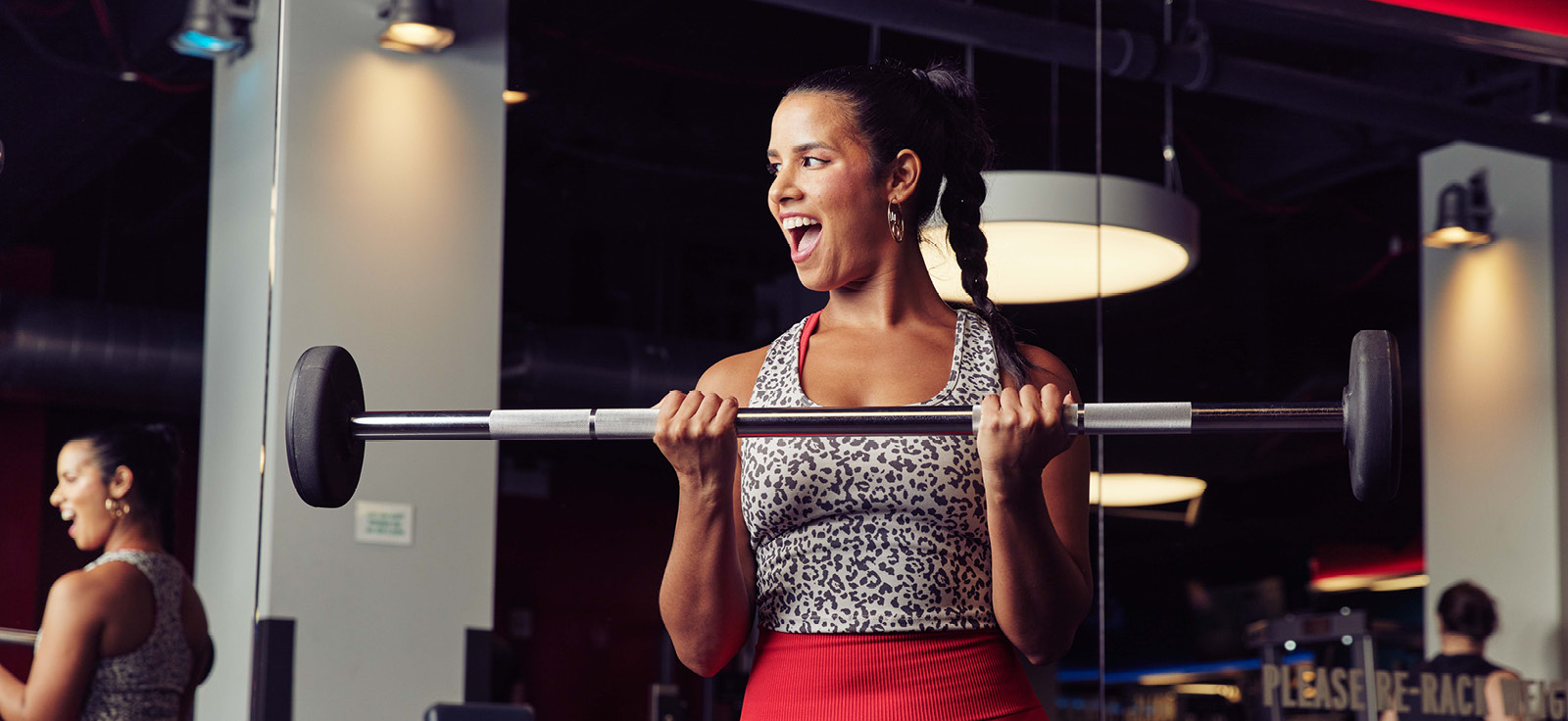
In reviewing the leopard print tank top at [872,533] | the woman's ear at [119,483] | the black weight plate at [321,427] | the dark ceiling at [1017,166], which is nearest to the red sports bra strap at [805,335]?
the leopard print tank top at [872,533]

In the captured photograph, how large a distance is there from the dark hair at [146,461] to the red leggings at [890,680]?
1241 millimetres

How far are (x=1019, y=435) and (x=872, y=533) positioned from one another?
0.74 ft

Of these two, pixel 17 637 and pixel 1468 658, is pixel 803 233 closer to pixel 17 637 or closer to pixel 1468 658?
pixel 17 637

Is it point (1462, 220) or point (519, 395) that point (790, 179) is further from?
point (1462, 220)

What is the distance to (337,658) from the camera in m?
2.57

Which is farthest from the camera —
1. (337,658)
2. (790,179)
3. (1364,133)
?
(1364,133)

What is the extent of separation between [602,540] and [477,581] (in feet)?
0.77

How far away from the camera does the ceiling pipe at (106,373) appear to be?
2.30 meters

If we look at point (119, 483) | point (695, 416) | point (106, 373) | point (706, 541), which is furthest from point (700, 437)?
point (119, 483)

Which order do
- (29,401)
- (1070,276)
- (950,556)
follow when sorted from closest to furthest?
(950,556), (29,401), (1070,276)

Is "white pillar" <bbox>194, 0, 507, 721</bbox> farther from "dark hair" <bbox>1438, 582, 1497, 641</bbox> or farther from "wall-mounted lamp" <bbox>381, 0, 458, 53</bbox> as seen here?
"dark hair" <bbox>1438, 582, 1497, 641</bbox>

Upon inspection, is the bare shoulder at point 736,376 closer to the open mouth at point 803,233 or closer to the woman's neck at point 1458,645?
the open mouth at point 803,233

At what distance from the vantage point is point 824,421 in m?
1.45

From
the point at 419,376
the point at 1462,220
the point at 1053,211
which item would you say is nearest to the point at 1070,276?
the point at 1053,211
